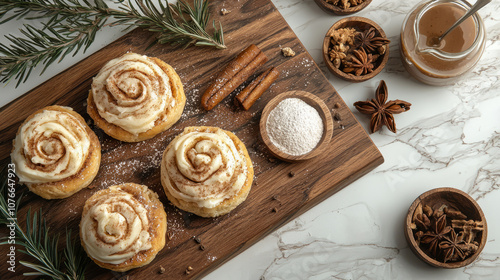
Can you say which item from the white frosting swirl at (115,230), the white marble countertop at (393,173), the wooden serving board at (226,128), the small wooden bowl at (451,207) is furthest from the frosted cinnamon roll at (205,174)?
the small wooden bowl at (451,207)

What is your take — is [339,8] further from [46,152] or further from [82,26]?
[46,152]

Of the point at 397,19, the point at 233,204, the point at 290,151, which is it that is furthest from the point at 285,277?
the point at 397,19

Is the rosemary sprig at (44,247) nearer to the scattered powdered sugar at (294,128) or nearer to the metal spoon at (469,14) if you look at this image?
the scattered powdered sugar at (294,128)

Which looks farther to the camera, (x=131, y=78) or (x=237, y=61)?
(x=237, y=61)

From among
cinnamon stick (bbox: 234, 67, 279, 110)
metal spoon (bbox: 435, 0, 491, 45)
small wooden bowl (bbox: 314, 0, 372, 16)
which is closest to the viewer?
metal spoon (bbox: 435, 0, 491, 45)

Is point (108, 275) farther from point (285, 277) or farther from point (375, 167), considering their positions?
point (375, 167)

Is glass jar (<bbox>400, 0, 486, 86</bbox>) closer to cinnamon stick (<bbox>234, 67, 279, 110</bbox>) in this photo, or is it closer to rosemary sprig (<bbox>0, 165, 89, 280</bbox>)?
cinnamon stick (<bbox>234, 67, 279, 110</bbox>)

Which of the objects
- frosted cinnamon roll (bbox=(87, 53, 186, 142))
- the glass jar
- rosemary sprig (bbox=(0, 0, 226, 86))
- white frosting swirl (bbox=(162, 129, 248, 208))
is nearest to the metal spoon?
the glass jar
